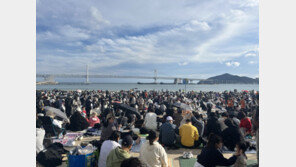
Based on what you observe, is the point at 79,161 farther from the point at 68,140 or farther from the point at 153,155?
the point at 68,140

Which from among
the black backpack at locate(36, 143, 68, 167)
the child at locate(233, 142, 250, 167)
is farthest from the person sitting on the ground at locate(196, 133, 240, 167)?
the black backpack at locate(36, 143, 68, 167)

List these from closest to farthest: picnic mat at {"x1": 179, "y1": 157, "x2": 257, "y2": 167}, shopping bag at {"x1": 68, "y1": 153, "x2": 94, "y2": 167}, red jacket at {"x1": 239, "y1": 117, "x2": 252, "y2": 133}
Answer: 1. shopping bag at {"x1": 68, "y1": 153, "x2": 94, "y2": 167}
2. picnic mat at {"x1": 179, "y1": 157, "x2": 257, "y2": 167}
3. red jacket at {"x1": 239, "y1": 117, "x2": 252, "y2": 133}

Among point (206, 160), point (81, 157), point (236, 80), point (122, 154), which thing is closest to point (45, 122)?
point (81, 157)

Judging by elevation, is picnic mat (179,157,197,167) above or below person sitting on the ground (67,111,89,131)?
below

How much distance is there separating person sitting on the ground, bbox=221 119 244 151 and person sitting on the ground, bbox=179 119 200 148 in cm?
80

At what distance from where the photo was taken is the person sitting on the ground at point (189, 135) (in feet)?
16.7

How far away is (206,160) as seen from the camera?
288cm

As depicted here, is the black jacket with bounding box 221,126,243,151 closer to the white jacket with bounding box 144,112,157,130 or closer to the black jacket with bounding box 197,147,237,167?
the black jacket with bounding box 197,147,237,167

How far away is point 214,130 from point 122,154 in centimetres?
351

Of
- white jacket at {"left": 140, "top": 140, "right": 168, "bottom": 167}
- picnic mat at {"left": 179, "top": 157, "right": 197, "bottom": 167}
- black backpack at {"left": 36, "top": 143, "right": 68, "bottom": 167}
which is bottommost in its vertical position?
picnic mat at {"left": 179, "top": 157, "right": 197, "bottom": 167}

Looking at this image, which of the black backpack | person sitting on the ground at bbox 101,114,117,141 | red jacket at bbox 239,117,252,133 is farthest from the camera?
red jacket at bbox 239,117,252,133

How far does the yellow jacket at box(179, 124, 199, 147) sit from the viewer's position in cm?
509

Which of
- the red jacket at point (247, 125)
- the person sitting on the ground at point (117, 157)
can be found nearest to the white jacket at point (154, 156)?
the person sitting on the ground at point (117, 157)

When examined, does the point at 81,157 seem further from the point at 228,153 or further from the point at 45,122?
the point at 228,153
